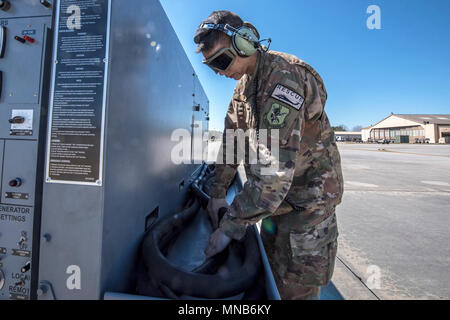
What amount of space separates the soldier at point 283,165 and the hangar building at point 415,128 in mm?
54875

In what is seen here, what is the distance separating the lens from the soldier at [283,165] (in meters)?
0.89

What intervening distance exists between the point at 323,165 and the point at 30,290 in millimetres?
1423

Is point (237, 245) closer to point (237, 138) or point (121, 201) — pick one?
point (121, 201)

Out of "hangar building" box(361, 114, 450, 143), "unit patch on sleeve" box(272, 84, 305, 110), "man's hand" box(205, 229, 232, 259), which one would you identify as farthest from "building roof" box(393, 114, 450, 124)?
"man's hand" box(205, 229, 232, 259)

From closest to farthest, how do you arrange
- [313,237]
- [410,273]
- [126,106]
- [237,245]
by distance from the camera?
[126,106], [237,245], [313,237], [410,273]

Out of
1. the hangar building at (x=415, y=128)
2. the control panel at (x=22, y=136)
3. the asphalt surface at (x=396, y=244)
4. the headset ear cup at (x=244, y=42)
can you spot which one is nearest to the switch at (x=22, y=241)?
the control panel at (x=22, y=136)

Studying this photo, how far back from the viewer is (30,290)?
731 millimetres

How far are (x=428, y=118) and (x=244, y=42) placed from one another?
6297 centimetres

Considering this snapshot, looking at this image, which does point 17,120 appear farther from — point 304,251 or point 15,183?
point 304,251

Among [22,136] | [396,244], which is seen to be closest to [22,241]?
[22,136]

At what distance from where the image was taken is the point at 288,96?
911 mm

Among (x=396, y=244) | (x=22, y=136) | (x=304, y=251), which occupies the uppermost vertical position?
(x=22, y=136)

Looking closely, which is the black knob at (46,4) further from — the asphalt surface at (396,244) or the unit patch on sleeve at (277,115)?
the asphalt surface at (396,244)
